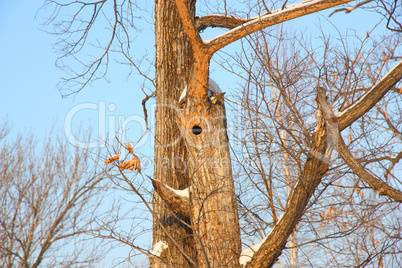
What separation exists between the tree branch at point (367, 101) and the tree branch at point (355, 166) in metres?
0.13

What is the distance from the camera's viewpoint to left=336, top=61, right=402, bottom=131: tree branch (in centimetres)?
339

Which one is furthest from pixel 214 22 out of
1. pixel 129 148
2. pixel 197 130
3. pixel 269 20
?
pixel 129 148

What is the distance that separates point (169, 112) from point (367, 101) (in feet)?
7.46

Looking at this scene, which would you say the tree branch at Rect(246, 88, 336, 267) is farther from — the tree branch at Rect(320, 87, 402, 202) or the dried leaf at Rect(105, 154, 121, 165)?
the dried leaf at Rect(105, 154, 121, 165)

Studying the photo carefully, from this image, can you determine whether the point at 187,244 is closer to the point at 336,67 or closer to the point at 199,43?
the point at 199,43

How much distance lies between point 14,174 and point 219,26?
8.29 meters

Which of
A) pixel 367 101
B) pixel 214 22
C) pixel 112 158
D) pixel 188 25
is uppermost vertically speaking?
pixel 214 22

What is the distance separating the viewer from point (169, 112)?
4.47 metres

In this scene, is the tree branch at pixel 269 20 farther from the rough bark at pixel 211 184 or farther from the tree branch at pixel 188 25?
the rough bark at pixel 211 184

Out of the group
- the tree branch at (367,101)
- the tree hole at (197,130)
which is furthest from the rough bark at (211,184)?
the tree branch at (367,101)

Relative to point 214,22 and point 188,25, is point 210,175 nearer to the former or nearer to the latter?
point 188,25

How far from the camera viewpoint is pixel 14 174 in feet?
33.6

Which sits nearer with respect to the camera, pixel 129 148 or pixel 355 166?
pixel 129 148

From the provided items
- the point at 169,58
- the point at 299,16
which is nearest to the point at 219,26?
the point at 169,58
